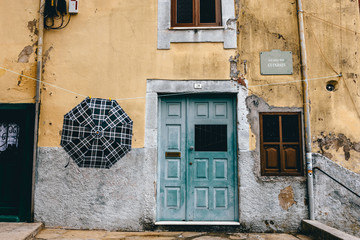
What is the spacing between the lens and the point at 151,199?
5.43m

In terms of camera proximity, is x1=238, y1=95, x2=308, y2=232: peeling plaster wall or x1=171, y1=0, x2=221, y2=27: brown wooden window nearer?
x1=238, y1=95, x2=308, y2=232: peeling plaster wall

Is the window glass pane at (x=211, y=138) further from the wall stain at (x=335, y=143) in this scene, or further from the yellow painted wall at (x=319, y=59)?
the wall stain at (x=335, y=143)

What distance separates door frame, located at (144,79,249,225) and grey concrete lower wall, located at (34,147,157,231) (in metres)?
0.24

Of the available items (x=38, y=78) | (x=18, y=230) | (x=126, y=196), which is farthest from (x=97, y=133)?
(x=18, y=230)

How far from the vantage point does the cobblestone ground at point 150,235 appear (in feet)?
16.3

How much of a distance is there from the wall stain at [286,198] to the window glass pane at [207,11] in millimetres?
3612

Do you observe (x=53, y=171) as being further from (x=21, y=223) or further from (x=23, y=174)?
(x=21, y=223)

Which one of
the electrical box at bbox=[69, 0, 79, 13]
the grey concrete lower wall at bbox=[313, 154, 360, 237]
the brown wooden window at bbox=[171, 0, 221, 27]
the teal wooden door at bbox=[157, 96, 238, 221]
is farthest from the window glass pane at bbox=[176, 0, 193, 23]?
the grey concrete lower wall at bbox=[313, 154, 360, 237]

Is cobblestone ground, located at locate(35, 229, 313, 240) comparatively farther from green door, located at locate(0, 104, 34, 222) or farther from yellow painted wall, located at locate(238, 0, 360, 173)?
yellow painted wall, located at locate(238, 0, 360, 173)

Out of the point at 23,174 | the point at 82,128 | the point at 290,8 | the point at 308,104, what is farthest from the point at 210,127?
the point at 23,174

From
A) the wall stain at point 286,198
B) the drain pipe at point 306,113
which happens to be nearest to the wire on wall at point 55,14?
the drain pipe at point 306,113

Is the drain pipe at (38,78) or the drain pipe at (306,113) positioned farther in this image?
the drain pipe at (38,78)

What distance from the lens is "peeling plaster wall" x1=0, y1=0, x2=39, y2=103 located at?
570cm

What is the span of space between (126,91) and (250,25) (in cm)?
280
